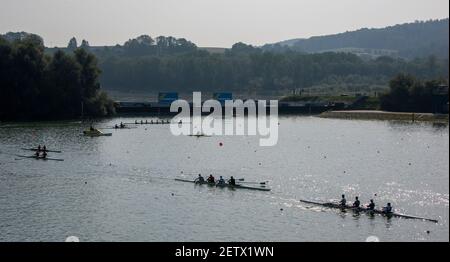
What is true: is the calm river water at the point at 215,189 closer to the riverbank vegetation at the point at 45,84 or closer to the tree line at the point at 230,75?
the riverbank vegetation at the point at 45,84

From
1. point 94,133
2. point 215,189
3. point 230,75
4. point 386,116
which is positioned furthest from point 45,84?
point 230,75

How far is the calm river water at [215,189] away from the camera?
3083cm

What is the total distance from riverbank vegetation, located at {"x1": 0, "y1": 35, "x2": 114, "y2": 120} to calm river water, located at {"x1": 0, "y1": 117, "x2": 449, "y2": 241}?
62.3ft

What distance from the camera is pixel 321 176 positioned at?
45.3 meters

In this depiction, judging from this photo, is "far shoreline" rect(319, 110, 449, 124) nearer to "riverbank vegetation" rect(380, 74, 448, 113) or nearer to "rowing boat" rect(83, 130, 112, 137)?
"riverbank vegetation" rect(380, 74, 448, 113)

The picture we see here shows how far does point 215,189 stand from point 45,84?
5612 centimetres

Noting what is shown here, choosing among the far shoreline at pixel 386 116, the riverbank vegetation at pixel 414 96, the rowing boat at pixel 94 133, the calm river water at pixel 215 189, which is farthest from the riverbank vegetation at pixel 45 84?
the riverbank vegetation at pixel 414 96

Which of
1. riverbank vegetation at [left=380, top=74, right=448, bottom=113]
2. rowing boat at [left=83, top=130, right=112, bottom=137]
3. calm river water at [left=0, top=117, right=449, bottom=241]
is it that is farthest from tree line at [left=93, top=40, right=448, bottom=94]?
calm river water at [left=0, top=117, right=449, bottom=241]

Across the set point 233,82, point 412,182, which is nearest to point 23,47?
point 412,182

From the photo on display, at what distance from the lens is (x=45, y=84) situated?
299 feet

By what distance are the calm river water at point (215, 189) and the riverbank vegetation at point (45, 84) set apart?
748 inches

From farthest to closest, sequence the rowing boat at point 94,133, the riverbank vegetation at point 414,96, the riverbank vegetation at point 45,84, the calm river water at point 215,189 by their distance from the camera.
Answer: the riverbank vegetation at point 414,96 < the riverbank vegetation at point 45,84 < the rowing boat at point 94,133 < the calm river water at point 215,189

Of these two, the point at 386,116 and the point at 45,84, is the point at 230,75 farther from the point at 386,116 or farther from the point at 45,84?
the point at 45,84
